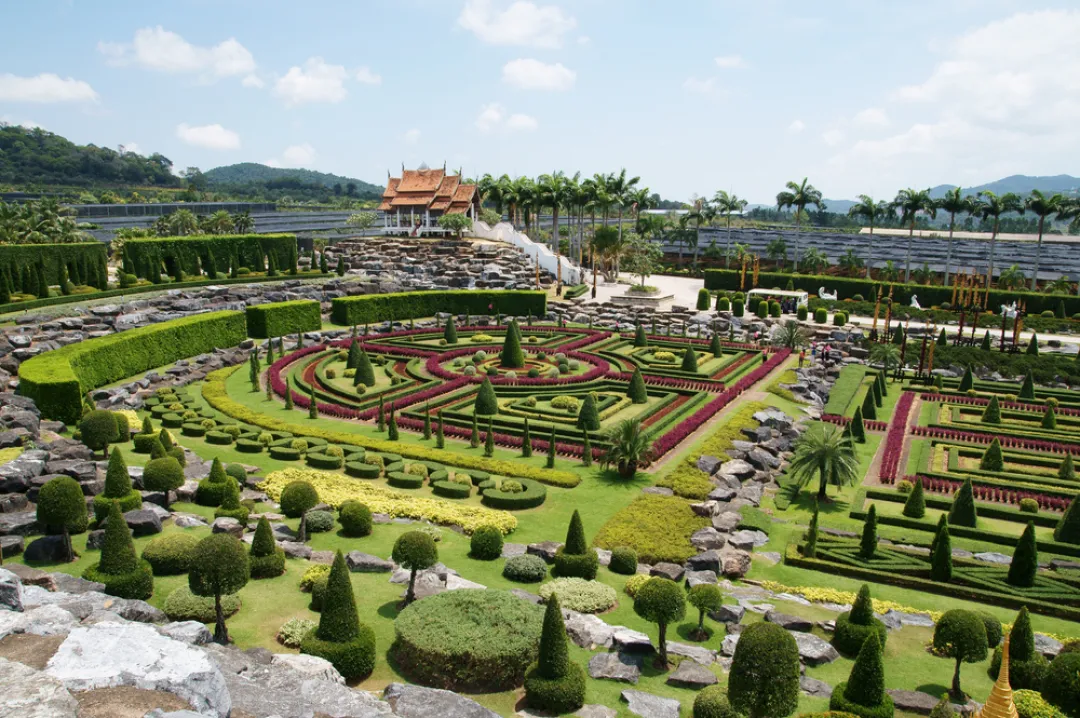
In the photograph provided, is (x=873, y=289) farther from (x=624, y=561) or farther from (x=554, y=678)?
(x=554, y=678)

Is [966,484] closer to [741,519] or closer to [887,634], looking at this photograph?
[741,519]

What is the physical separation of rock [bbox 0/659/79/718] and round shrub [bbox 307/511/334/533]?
13.3 metres

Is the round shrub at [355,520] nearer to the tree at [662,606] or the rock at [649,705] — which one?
the tree at [662,606]

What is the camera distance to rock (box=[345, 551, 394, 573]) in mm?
22625

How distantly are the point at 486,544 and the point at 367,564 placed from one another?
145 inches

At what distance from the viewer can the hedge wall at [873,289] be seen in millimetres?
72125

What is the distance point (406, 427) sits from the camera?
1535 inches

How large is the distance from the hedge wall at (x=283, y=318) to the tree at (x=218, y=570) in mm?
40982

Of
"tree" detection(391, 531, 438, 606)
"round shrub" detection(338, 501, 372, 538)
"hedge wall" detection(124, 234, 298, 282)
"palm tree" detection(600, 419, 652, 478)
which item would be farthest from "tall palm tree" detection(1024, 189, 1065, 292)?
"tree" detection(391, 531, 438, 606)

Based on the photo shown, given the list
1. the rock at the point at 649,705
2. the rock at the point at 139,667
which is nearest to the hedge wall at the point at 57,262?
the rock at the point at 139,667

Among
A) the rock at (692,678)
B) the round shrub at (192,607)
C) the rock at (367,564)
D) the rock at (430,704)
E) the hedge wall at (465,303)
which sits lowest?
the rock at (692,678)

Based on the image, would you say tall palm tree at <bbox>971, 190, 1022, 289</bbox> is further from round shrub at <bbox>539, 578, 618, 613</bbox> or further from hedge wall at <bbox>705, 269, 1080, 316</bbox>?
round shrub at <bbox>539, 578, 618, 613</bbox>

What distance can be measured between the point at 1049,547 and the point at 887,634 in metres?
10.6

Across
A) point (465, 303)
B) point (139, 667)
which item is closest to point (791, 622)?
point (139, 667)
